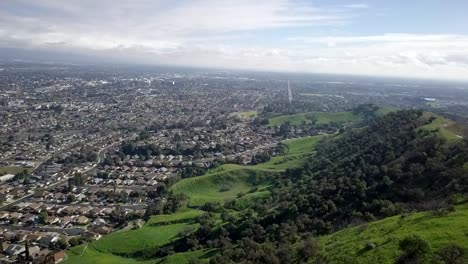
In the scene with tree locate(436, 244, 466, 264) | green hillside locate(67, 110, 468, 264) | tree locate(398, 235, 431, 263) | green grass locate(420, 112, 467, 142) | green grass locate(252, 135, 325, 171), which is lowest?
green grass locate(252, 135, 325, 171)

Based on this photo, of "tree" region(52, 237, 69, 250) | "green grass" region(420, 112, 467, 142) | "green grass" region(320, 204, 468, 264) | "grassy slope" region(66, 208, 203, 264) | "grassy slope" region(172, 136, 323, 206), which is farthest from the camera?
"grassy slope" region(172, 136, 323, 206)

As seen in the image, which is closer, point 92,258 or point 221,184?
point 92,258

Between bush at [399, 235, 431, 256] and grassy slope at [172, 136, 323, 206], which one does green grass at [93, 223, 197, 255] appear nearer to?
grassy slope at [172, 136, 323, 206]

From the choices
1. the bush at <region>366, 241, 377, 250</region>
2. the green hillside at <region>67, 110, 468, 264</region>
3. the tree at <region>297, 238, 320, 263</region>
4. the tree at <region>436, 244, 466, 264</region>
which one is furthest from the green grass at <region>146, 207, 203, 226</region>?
the tree at <region>436, 244, 466, 264</region>

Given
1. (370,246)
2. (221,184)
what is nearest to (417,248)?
(370,246)

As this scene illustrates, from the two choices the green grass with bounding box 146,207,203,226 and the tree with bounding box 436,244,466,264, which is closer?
the tree with bounding box 436,244,466,264

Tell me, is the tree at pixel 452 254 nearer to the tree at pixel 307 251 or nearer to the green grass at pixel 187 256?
the tree at pixel 307 251

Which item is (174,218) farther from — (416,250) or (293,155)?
(293,155)
